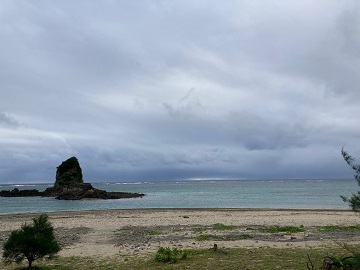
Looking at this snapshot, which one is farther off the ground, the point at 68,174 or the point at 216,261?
the point at 68,174

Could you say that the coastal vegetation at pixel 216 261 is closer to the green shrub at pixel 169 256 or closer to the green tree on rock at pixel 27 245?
the green shrub at pixel 169 256

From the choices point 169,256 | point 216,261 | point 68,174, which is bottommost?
point 216,261

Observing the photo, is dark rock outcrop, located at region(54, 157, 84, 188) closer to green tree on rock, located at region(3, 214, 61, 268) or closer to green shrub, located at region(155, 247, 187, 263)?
green tree on rock, located at region(3, 214, 61, 268)

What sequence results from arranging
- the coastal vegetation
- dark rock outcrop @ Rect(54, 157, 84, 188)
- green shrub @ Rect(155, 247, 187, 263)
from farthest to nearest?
dark rock outcrop @ Rect(54, 157, 84, 188), green shrub @ Rect(155, 247, 187, 263), the coastal vegetation

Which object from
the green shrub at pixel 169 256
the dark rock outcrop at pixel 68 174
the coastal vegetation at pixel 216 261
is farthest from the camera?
the dark rock outcrop at pixel 68 174

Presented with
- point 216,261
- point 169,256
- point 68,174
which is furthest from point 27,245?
point 68,174

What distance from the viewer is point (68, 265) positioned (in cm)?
1354

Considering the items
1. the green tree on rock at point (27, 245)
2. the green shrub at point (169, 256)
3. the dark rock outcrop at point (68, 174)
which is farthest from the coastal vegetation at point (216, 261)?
the dark rock outcrop at point (68, 174)

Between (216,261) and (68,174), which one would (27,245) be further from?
(68,174)

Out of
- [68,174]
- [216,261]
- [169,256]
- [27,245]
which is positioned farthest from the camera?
[68,174]

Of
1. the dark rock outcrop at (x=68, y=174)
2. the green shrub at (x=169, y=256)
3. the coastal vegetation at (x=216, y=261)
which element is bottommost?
the coastal vegetation at (x=216, y=261)

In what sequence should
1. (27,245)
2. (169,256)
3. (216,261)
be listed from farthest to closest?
(169,256), (216,261), (27,245)

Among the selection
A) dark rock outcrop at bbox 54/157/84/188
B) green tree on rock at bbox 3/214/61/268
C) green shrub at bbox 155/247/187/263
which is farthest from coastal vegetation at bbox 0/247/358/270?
dark rock outcrop at bbox 54/157/84/188

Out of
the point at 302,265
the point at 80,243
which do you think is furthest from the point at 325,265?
the point at 80,243
